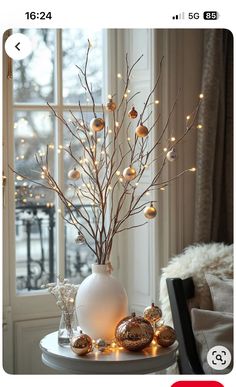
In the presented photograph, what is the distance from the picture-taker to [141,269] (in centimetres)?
244

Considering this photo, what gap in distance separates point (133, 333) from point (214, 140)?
1.04m

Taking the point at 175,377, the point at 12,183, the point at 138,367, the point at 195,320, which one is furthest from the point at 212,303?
the point at 175,377

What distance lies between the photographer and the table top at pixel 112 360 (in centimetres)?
148

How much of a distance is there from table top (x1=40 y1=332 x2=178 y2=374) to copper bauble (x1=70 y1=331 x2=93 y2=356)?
1 centimetres

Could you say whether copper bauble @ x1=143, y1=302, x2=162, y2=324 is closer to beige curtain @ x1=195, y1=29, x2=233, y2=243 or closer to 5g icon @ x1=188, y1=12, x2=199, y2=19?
beige curtain @ x1=195, y1=29, x2=233, y2=243

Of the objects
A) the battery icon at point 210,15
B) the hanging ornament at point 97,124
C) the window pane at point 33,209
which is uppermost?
the battery icon at point 210,15

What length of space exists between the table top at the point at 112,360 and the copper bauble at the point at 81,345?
14 mm

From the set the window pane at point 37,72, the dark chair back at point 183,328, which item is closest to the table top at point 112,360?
the dark chair back at point 183,328

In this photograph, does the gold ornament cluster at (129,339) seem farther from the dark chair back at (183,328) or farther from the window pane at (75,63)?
the window pane at (75,63)

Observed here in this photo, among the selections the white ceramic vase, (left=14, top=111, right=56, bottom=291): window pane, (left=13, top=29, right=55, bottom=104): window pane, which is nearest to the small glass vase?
the white ceramic vase

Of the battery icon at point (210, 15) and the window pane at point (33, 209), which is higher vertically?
the battery icon at point (210, 15)

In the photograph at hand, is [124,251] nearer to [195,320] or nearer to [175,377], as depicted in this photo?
[195,320]

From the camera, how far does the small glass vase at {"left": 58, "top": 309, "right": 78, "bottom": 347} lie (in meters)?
1.60

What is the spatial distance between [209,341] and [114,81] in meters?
1.07
